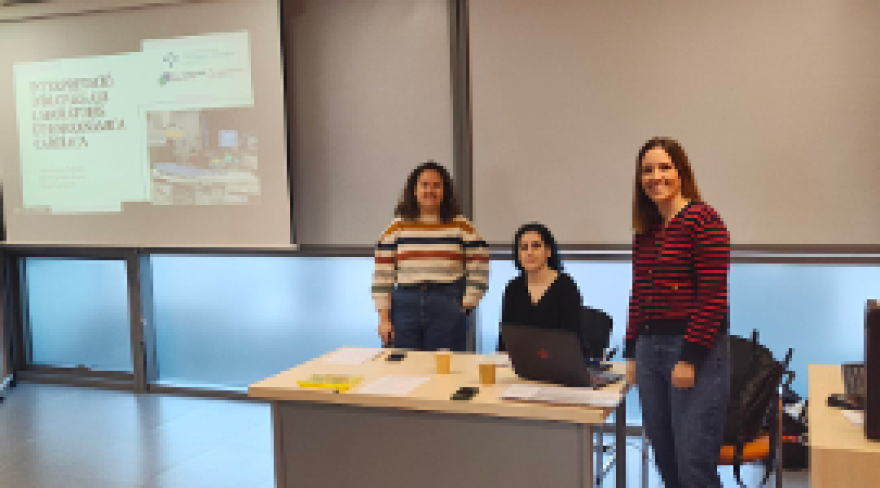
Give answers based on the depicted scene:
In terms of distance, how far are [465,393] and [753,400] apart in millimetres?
1191

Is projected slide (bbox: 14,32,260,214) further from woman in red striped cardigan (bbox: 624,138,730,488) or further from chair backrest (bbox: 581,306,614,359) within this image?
woman in red striped cardigan (bbox: 624,138,730,488)

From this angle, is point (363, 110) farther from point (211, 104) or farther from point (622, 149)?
point (622, 149)

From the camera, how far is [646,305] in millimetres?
2449

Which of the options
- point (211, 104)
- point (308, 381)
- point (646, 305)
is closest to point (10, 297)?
point (211, 104)

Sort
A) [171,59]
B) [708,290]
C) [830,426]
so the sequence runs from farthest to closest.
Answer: [171,59] < [708,290] < [830,426]

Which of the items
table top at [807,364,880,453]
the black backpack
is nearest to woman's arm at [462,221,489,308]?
the black backpack

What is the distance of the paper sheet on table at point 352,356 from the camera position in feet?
9.60

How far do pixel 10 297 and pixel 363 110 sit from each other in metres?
3.34

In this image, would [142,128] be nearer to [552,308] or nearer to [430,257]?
[430,257]

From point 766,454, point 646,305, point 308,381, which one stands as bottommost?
point 766,454

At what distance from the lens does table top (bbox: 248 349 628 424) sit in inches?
86.9

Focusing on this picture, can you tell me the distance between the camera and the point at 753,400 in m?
2.79

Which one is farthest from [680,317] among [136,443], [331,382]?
[136,443]

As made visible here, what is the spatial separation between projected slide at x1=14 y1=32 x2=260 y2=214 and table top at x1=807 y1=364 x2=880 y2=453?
3.33 metres
